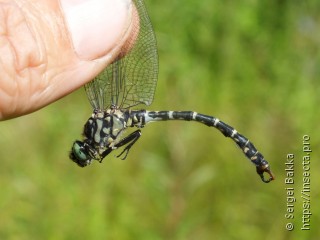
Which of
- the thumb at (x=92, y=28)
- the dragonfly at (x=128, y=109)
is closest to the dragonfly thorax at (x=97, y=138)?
the dragonfly at (x=128, y=109)

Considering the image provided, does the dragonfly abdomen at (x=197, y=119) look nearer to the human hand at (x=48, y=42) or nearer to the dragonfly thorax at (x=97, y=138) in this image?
the dragonfly thorax at (x=97, y=138)

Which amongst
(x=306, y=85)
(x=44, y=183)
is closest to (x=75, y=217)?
(x=44, y=183)

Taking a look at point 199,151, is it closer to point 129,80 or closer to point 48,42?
point 129,80

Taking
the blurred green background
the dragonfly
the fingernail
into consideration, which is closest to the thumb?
the fingernail

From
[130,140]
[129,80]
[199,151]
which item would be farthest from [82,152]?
[199,151]

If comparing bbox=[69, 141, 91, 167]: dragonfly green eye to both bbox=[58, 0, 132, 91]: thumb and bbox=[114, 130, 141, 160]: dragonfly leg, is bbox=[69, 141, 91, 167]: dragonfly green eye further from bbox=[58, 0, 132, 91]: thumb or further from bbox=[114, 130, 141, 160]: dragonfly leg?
bbox=[58, 0, 132, 91]: thumb

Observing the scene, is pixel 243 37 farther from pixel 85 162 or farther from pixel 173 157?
pixel 85 162
